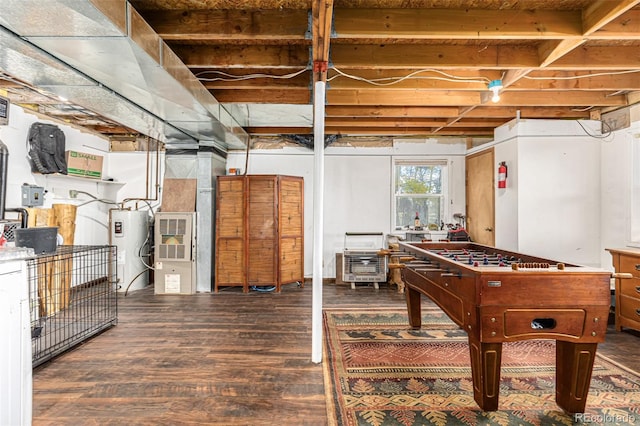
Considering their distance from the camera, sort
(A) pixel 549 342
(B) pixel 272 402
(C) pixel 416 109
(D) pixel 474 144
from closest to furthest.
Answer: (B) pixel 272 402
(A) pixel 549 342
(C) pixel 416 109
(D) pixel 474 144

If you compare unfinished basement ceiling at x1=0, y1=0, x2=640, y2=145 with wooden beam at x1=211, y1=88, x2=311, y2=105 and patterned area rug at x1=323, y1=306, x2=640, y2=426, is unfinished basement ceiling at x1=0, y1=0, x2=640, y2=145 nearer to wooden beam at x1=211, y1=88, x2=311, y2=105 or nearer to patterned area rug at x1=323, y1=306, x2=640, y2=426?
wooden beam at x1=211, y1=88, x2=311, y2=105

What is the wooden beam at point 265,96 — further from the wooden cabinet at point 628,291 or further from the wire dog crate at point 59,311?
the wooden cabinet at point 628,291

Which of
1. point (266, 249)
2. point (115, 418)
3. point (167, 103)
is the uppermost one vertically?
point (167, 103)

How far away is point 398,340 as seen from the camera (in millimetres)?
3105

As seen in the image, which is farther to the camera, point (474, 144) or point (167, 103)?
point (474, 144)

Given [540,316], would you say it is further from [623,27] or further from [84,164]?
[84,164]

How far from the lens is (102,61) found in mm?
2252

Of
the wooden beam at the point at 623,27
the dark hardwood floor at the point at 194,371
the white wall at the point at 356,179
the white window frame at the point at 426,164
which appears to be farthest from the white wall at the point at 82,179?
the wooden beam at the point at 623,27

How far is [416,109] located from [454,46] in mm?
1394

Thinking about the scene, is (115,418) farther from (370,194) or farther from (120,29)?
(370,194)

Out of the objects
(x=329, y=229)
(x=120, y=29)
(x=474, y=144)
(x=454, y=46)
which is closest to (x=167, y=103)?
(x=120, y=29)

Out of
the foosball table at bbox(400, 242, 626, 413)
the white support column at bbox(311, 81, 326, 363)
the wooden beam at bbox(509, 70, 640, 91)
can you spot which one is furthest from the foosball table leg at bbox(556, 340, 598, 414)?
the wooden beam at bbox(509, 70, 640, 91)

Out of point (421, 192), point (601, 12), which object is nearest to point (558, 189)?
point (421, 192)

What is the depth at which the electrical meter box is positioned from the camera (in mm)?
3854
